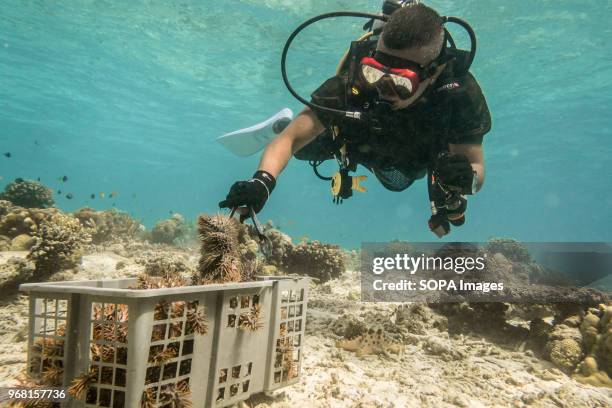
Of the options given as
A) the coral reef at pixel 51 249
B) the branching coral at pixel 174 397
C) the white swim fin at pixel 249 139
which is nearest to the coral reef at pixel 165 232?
the white swim fin at pixel 249 139

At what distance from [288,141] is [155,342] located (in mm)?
2785

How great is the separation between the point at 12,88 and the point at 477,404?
41.9 meters

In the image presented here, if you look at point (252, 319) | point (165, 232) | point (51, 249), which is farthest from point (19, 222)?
point (252, 319)

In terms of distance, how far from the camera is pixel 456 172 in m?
3.56

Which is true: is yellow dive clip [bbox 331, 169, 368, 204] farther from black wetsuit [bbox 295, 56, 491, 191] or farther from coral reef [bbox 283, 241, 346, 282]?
coral reef [bbox 283, 241, 346, 282]

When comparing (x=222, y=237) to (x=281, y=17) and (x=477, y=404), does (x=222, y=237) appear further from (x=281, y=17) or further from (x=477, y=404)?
(x=281, y=17)

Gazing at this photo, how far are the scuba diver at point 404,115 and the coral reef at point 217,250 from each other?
499 millimetres

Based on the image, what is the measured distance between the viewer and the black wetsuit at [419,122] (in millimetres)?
4254

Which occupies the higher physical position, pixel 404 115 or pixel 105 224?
A: pixel 404 115

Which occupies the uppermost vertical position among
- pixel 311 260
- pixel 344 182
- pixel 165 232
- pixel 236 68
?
pixel 236 68

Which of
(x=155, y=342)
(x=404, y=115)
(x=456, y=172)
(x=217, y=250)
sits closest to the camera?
(x=155, y=342)

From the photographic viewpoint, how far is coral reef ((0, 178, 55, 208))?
1089 centimetres

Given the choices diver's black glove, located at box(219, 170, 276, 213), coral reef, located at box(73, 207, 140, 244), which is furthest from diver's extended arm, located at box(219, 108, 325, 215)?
coral reef, located at box(73, 207, 140, 244)

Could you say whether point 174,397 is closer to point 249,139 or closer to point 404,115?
point 404,115
